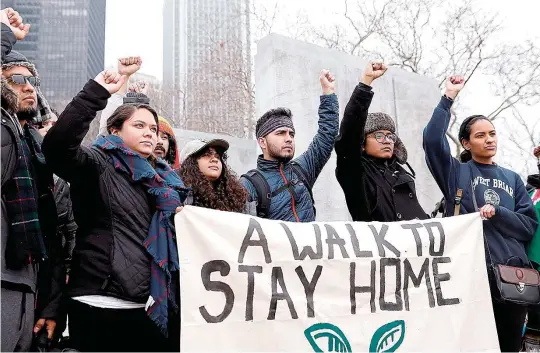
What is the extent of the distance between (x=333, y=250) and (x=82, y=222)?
1.35m

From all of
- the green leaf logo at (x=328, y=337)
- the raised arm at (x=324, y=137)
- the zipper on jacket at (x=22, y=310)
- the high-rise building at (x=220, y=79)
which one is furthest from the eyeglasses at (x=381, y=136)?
the high-rise building at (x=220, y=79)

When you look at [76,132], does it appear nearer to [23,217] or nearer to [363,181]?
[23,217]

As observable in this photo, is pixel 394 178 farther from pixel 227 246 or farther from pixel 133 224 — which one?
pixel 133 224

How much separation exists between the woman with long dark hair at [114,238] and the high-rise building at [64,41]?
85.2 m

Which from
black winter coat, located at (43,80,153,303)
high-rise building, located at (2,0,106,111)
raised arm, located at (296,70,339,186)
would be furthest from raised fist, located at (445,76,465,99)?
high-rise building, located at (2,0,106,111)

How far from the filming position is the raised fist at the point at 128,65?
2649 millimetres

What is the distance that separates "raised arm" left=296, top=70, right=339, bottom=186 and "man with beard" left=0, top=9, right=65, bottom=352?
5.60 ft

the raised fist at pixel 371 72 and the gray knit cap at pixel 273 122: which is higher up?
the raised fist at pixel 371 72

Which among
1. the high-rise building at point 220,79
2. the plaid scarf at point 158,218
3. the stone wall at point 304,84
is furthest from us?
the high-rise building at point 220,79

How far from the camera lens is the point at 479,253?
120 inches

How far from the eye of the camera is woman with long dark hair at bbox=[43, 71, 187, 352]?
7.61ft

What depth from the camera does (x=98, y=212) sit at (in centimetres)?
242

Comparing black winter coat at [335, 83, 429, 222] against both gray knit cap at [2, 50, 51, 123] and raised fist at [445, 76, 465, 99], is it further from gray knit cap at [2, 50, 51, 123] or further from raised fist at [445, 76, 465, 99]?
gray knit cap at [2, 50, 51, 123]

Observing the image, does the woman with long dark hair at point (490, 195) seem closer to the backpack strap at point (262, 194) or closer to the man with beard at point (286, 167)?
the man with beard at point (286, 167)
